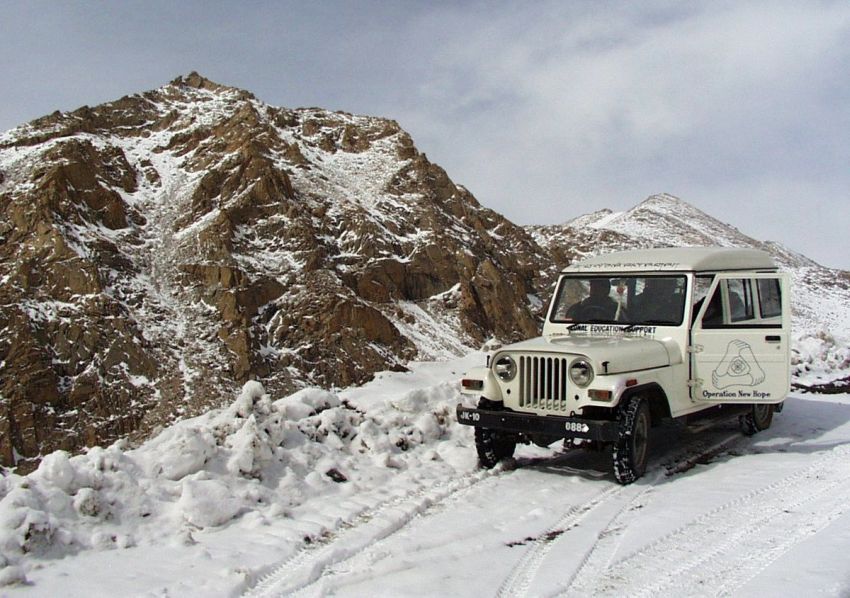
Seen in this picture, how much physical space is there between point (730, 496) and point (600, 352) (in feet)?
5.85

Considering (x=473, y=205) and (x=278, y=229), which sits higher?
(x=473, y=205)

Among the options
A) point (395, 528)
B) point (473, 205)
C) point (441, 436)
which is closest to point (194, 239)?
point (473, 205)

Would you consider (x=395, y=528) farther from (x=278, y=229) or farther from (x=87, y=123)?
(x=87, y=123)

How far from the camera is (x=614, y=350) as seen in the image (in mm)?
7008

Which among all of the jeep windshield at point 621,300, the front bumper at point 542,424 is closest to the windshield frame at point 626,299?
the jeep windshield at point 621,300

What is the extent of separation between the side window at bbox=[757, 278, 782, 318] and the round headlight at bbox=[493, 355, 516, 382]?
356 centimetres

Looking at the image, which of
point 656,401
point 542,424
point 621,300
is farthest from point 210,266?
point 542,424

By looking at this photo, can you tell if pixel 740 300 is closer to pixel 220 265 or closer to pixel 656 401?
pixel 656 401

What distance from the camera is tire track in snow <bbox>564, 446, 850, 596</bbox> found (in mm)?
4406

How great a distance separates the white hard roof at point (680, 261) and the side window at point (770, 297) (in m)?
0.38

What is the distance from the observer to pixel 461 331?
3812 centimetres

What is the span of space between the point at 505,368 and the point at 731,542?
290 cm

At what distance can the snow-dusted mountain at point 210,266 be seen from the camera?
29375mm

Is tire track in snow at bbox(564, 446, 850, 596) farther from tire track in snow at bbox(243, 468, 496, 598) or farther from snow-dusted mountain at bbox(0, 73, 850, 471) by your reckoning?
snow-dusted mountain at bbox(0, 73, 850, 471)
